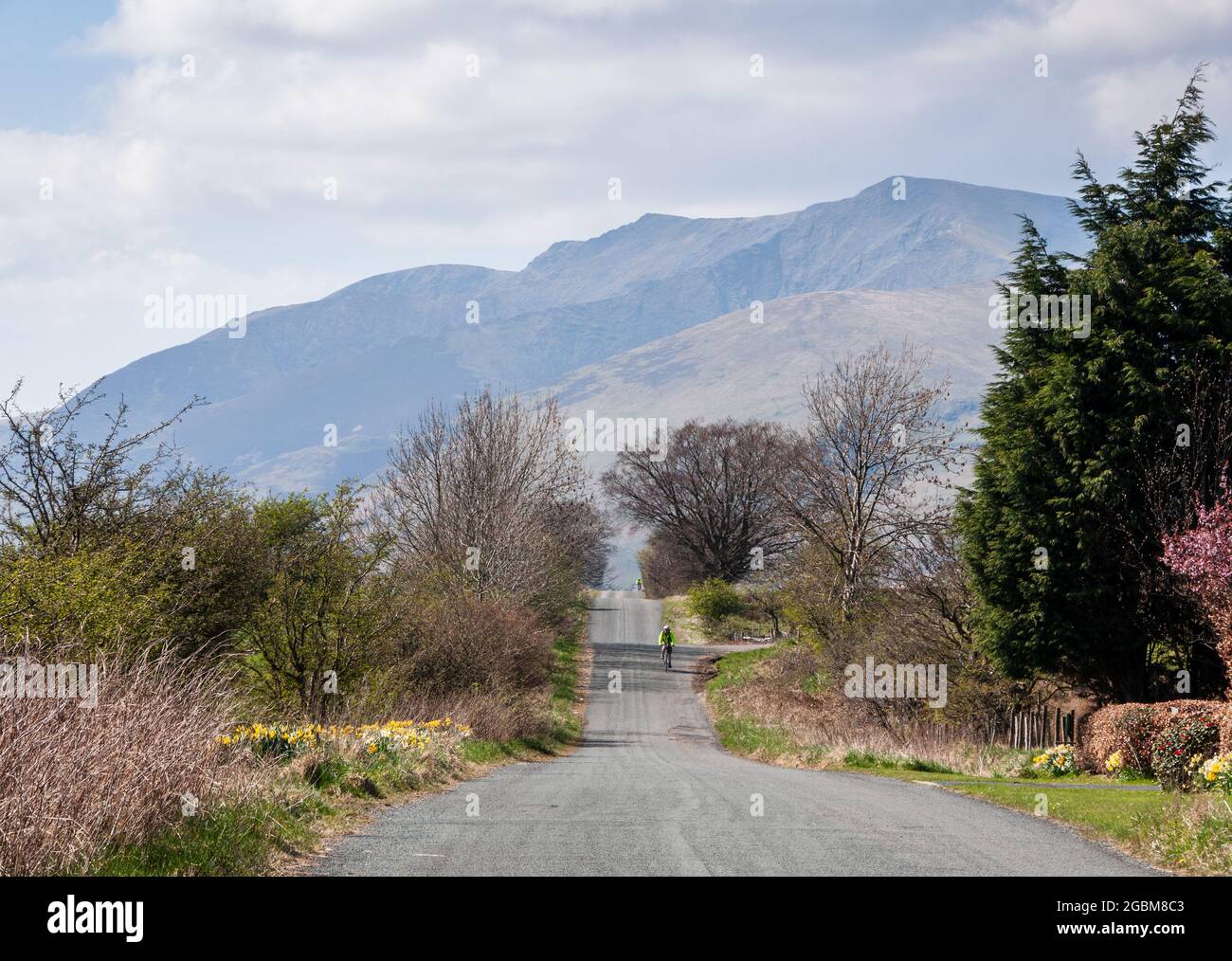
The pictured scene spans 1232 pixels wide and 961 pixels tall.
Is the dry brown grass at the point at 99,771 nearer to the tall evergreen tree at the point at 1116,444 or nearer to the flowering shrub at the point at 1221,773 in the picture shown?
the flowering shrub at the point at 1221,773

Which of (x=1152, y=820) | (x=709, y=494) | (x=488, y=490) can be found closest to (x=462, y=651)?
(x=488, y=490)

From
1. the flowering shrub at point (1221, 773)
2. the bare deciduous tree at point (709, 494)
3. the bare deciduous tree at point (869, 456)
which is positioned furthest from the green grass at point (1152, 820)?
the bare deciduous tree at point (709, 494)

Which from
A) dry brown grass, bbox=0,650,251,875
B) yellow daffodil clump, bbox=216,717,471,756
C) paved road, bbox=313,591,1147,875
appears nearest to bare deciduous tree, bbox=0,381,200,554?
yellow daffodil clump, bbox=216,717,471,756

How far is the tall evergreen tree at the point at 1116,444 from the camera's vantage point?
77.6 feet

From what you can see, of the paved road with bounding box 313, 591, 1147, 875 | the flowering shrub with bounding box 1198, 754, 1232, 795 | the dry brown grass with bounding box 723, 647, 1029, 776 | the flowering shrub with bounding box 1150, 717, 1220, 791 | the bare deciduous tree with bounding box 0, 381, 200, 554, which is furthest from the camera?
the dry brown grass with bounding box 723, 647, 1029, 776

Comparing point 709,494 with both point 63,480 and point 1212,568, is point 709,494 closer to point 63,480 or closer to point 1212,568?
point 1212,568

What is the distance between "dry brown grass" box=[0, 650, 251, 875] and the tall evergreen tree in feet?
62.1

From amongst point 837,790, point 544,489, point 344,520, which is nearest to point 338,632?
point 344,520

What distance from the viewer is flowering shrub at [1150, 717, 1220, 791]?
51.4ft

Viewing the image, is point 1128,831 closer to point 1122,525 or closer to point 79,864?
point 79,864

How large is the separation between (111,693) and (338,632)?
1367 centimetres

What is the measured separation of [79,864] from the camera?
25.2 ft

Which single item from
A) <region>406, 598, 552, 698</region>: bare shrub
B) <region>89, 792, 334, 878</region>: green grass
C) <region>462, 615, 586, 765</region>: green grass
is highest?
<region>89, 792, 334, 878</region>: green grass

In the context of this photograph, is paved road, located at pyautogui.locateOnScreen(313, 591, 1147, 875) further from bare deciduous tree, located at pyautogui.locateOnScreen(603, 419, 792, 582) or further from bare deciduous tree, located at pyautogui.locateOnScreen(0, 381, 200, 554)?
bare deciduous tree, located at pyautogui.locateOnScreen(603, 419, 792, 582)
